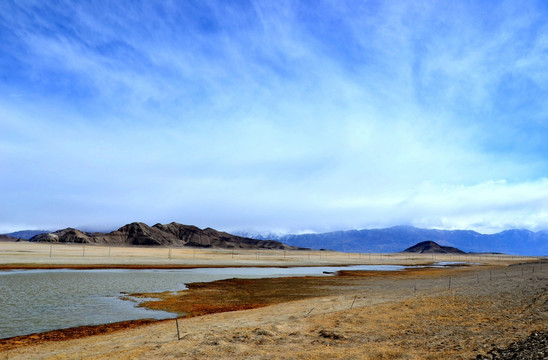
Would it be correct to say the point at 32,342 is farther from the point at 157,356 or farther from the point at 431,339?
the point at 431,339

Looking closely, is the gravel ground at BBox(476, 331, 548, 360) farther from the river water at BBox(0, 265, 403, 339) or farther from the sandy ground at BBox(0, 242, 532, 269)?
the sandy ground at BBox(0, 242, 532, 269)

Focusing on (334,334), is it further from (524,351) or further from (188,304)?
(188,304)

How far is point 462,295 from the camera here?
25.6 metres

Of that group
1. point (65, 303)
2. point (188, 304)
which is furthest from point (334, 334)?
point (65, 303)

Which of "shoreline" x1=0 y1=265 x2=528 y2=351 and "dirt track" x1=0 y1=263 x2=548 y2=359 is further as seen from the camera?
"shoreline" x1=0 y1=265 x2=528 y2=351

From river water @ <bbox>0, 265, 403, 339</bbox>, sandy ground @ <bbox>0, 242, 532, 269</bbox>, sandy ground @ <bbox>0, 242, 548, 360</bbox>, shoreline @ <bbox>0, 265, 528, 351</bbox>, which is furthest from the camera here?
sandy ground @ <bbox>0, 242, 532, 269</bbox>

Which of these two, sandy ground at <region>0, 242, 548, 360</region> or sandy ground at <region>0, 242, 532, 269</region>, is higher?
sandy ground at <region>0, 242, 548, 360</region>

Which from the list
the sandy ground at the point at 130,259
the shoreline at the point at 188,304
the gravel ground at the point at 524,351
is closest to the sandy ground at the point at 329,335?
the gravel ground at the point at 524,351

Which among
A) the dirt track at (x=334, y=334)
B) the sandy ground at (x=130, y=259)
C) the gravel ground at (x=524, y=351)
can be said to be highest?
the gravel ground at (x=524, y=351)

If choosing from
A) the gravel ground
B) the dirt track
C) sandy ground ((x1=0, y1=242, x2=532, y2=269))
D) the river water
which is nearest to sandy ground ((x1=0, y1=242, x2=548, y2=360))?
the dirt track

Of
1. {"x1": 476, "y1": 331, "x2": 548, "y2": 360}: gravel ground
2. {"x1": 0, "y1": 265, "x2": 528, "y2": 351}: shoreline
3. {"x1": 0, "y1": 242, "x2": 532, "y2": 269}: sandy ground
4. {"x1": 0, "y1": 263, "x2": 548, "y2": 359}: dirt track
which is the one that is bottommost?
{"x1": 0, "y1": 242, "x2": 532, "y2": 269}: sandy ground

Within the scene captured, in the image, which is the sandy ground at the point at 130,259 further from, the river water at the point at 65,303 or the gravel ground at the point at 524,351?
the gravel ground at the point at 524,351

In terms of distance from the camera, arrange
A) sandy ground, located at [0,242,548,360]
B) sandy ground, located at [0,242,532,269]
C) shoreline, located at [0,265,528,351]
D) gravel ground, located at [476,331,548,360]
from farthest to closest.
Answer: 1. sandy ground, located at [0,242,532,269]
2. shoreline, located at [0,265,528,351]
3. sandy ground, located at [0,242,548,360]
4. gravel ground, located at [476,331,548,360]

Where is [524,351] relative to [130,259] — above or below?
above
